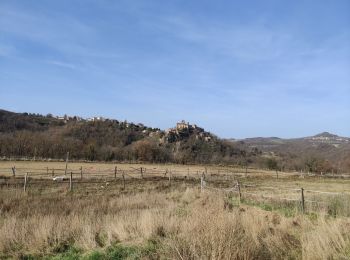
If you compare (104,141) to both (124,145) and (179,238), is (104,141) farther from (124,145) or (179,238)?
(179,238)

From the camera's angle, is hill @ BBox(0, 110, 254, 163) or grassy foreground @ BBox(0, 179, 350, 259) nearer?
grassy foreground @ BBox(0, 179, 350, 259)

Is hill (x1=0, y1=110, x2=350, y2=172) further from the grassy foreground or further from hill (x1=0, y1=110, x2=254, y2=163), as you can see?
the grassy foreground

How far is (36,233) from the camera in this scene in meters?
10.3

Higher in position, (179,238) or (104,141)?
(104,141)

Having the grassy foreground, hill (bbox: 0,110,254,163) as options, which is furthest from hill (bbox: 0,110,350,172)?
the grassy foreground

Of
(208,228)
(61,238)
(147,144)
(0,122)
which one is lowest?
(61,238)

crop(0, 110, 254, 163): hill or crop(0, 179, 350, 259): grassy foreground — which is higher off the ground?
crop(0, 110, 254, 163): hill

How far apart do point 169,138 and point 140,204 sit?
151 metres

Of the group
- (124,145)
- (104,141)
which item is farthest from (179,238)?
(104,141)

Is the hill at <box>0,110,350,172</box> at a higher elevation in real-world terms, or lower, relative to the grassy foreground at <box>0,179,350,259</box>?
higher

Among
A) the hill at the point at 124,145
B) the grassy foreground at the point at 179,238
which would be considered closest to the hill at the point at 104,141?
the hill at the point at 124,145

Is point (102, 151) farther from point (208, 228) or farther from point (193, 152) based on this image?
point (208, 228)

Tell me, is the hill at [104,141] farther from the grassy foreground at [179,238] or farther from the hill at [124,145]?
the grassy foreground at [179,238]

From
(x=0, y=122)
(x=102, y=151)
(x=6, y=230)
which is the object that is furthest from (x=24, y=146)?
(x=6, y=230)
